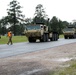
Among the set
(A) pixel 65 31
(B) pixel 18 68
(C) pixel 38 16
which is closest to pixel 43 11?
(C) pixel 38 16

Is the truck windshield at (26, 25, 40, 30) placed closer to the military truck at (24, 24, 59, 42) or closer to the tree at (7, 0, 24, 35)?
the military truck at (24, 24, 59, 42)

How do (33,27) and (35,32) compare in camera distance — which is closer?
(35,32)

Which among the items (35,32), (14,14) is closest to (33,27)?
(35,32)

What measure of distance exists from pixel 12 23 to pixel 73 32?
2468 inches

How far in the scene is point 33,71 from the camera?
11500 mm

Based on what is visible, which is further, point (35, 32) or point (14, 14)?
point (14, 14)

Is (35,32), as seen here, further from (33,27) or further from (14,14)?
(14,14)

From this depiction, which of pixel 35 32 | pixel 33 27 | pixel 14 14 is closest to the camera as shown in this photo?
pixel 35 32

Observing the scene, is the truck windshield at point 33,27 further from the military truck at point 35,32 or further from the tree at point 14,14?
the tree at point 14,14

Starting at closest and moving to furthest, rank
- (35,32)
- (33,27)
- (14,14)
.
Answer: (35,32) → (33,27) → (14,14)

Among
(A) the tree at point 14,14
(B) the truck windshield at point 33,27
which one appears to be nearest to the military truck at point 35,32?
(B) the truck windshield at point 33,27

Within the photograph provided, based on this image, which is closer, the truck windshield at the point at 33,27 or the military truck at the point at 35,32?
the military truck at the point at 35,32

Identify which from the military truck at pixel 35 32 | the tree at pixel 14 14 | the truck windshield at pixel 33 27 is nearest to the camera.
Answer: the military truck at pixel 35 32

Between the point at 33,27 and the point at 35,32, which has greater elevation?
the point at 33,27
